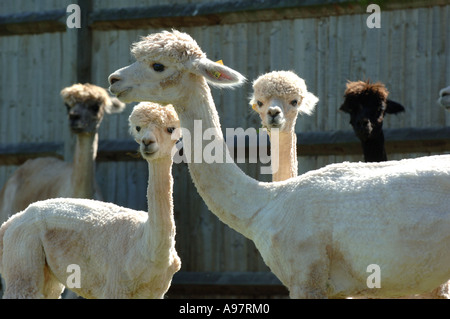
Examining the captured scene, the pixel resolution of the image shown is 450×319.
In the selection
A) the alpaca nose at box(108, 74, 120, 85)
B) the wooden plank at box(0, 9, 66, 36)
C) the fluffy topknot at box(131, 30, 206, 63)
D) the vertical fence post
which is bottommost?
the alpaca nose at box(108, 74, 120, 85)

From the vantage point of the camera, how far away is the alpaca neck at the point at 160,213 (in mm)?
6340

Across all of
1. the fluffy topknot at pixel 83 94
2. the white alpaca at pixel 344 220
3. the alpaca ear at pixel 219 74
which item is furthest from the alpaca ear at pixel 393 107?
the alpaca ear at pixel 219 74

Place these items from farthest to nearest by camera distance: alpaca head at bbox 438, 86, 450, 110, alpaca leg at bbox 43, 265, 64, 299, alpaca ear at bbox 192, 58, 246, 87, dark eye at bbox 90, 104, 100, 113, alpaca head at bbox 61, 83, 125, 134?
1. dark eye at bbox 90, 104, 100, 113
2. alpaca head at bbox 61, 83, 125, 134
3. alpaca head at bbox 438, 86, 450, 110
4. alpaca leg at bbox 43, 265, 64, 299
5. alpaca ear at bbox 192, 58, 246, 87

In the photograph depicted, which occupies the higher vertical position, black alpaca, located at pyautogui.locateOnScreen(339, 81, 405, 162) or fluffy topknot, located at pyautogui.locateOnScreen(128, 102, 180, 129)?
black alpaca, located at pyautogui.locateOnScreen(339, 81, 405, 162)

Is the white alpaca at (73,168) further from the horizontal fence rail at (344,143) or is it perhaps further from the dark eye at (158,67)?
the dark eye at (158,67)

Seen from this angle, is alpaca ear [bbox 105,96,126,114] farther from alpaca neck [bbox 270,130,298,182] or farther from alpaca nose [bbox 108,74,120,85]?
alpaca nose [bbox 108,74,120,85]

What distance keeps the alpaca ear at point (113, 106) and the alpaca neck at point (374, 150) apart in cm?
394

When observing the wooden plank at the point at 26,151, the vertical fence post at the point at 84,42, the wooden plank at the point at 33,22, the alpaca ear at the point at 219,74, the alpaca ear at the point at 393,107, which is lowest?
the alpaca ear at the point at 219,74

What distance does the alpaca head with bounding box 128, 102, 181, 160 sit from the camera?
6336 mm

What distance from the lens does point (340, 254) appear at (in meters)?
4.56

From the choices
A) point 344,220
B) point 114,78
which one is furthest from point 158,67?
point 344,220

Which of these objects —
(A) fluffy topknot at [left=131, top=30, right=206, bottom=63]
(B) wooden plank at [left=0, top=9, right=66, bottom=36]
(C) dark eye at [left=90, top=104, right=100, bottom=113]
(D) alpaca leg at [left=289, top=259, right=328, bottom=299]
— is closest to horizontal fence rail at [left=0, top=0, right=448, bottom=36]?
(B) wooden plank at [left=0, top=9, right=66, bottom=36]

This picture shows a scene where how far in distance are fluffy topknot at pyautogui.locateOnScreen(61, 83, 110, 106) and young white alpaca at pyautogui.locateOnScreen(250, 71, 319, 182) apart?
4.36m
